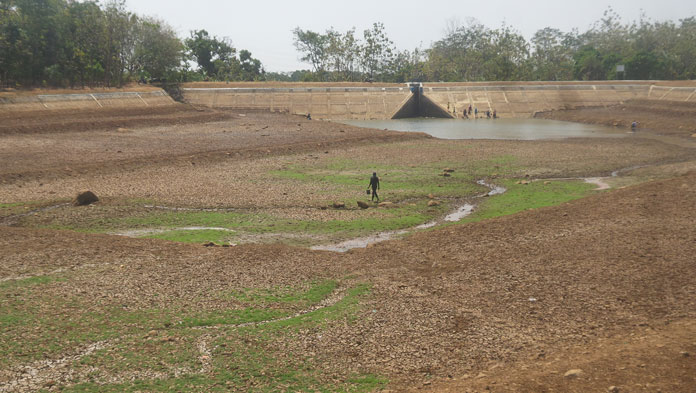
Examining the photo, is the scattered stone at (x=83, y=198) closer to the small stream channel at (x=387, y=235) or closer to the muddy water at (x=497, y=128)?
the small stream channel at (x=387, y=235)

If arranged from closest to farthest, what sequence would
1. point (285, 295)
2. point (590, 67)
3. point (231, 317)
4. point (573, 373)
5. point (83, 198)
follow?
point (573, 373), point (231, 317), point (285, 295), point (83, 198), point (590, 67)

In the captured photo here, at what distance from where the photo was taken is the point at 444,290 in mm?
17594

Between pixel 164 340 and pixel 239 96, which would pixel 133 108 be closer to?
pixel 239 96

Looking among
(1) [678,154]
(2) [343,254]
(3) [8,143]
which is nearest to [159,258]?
(2) [343,254]

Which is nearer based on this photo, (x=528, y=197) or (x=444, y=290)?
(x=444, y=290)

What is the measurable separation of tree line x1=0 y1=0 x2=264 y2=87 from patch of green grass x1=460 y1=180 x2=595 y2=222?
57.4 metres

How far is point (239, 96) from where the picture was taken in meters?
91.3

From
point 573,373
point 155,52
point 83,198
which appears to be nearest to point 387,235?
point 573,373

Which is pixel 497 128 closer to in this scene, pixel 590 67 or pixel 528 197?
pixel 528 197

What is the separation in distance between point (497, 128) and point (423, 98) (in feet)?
78.1

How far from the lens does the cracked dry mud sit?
41.2ft

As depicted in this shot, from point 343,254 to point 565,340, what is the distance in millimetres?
9707

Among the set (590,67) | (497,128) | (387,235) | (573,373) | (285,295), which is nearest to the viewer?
(573,373)

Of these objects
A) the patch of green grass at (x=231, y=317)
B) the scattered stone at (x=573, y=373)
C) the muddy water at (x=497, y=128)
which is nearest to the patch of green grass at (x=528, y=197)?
the patch of green grass at (x=231, y=317)
